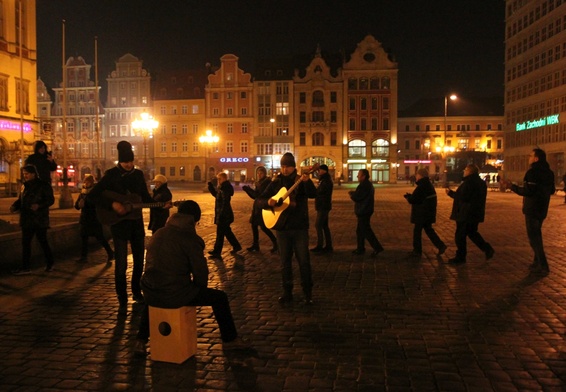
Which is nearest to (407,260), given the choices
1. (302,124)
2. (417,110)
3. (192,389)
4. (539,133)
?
(192,389)

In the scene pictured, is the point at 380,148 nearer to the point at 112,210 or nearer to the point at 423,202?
the point at 423,202

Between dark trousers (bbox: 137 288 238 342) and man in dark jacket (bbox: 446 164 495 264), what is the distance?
630cm

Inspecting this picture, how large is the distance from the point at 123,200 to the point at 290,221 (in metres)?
2.05

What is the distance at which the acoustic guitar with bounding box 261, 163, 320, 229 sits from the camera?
→ 712cm

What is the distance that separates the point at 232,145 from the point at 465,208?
2912 inches

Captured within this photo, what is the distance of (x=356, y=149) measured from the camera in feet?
271

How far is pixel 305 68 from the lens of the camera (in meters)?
83.6

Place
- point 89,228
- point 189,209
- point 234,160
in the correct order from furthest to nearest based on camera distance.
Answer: point 234,160 < point 89,228 < point 189,209

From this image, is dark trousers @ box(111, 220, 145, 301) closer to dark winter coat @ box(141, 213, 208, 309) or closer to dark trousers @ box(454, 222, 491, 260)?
dark winter coat @ box(141, 213, 208, 309)

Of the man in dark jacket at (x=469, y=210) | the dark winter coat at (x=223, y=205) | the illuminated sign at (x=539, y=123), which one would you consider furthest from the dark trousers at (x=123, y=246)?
the illuminated sign at (x=539, y=123)

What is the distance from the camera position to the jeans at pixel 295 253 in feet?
24.2

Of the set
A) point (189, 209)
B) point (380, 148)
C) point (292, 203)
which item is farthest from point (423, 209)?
point (380, 148)

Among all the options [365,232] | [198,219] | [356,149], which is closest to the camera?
[198,219]

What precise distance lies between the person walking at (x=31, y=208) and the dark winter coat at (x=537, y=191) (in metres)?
7.74
